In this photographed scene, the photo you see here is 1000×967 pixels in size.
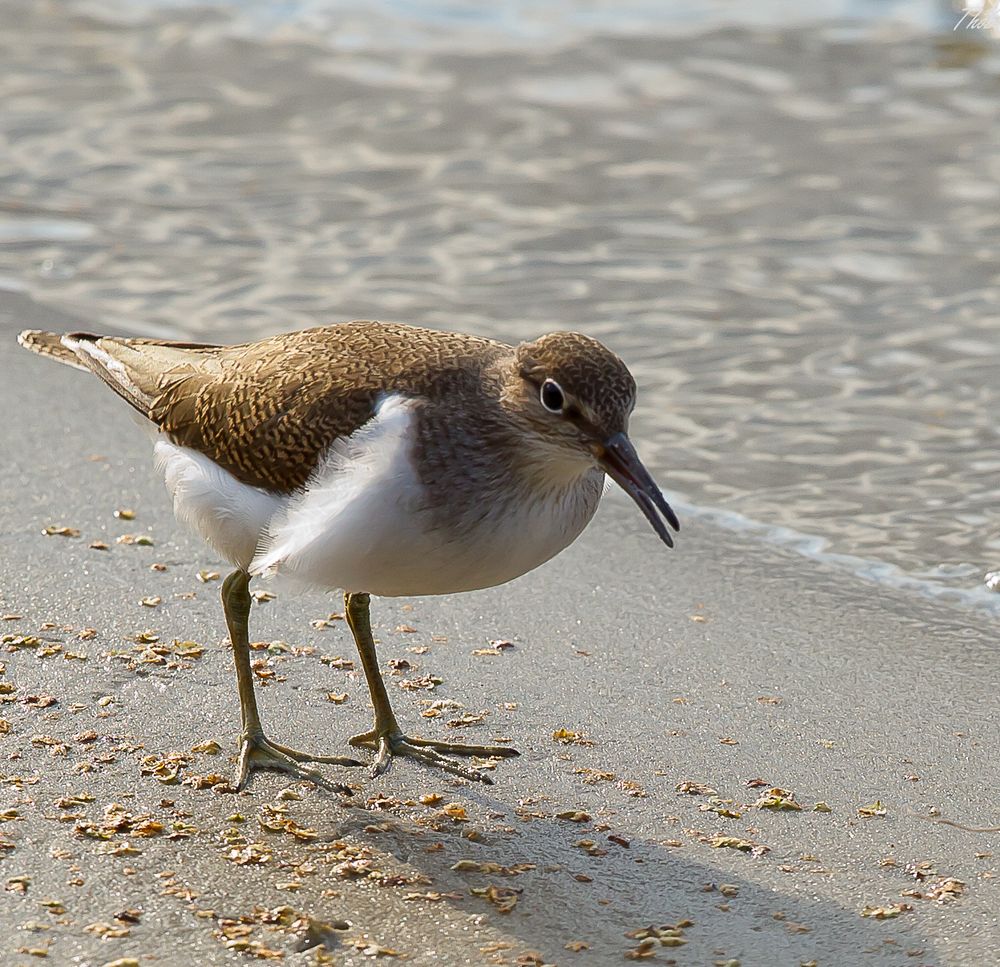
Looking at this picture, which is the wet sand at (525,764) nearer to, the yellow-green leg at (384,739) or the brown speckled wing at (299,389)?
the yellow-green leg at (384,739)

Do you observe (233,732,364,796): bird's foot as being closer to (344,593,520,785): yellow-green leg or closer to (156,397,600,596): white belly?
(344,593,520,785): yellow-green leg

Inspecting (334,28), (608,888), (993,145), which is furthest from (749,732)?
(334,28)

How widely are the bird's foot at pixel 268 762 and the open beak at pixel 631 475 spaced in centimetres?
104

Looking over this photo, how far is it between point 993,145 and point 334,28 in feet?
15.1

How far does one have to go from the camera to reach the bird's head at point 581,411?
11.2 feet

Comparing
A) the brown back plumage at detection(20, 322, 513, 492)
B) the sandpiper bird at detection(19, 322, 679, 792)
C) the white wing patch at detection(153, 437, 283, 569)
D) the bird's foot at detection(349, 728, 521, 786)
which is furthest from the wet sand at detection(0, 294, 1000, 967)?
the brown back plumage at detection(20, 322, 513, 492)

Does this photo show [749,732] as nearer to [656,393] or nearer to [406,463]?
[406,463]

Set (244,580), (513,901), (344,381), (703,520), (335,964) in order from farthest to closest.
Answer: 1. (703,520)
2. (244,580)
3. (344,381)
4. (513,901)
5. (335,964)

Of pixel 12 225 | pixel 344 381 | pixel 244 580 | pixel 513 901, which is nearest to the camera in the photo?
pixel 513 901

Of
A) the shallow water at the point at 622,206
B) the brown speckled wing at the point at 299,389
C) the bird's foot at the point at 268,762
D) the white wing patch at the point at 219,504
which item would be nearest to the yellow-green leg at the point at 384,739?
the bird's foot at the point at 268,762

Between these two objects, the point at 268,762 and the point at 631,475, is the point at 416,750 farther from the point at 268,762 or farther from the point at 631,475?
the point at 631,475

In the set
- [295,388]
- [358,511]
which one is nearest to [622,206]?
[295,388]

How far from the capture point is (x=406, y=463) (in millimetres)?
3502

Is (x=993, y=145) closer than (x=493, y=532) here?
No
